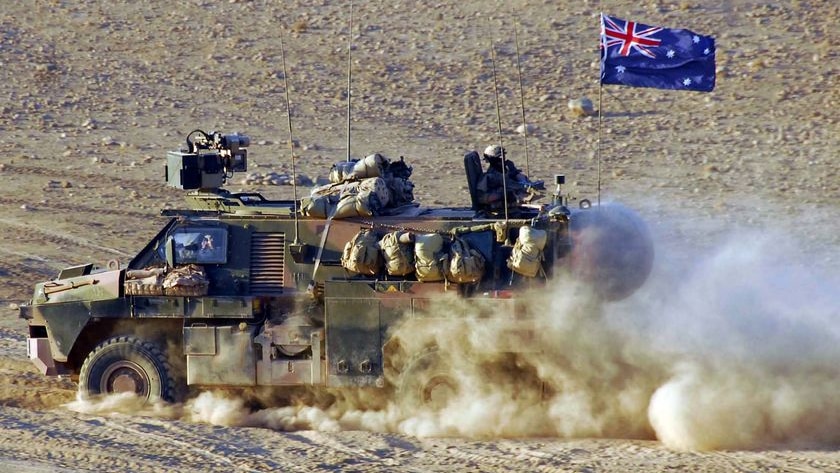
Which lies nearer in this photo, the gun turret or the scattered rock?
the gun turret

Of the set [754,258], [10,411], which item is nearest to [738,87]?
[754,258]

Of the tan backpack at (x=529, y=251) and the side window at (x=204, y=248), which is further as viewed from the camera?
the side window at (x=204, y=248)

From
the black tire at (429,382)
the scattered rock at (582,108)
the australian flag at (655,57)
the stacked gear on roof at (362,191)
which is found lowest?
the black tire at (429,382)

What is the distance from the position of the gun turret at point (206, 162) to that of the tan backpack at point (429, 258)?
283 centimetres

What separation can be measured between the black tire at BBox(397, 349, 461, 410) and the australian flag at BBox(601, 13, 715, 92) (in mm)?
3593

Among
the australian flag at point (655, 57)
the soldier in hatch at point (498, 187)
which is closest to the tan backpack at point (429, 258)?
the soldier in hatch at point (498, 187)

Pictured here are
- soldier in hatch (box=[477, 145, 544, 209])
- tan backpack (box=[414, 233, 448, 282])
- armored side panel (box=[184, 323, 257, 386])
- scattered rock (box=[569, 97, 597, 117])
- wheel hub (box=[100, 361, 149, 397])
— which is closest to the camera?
tan backpack (box=[414, 233, 448, 282])

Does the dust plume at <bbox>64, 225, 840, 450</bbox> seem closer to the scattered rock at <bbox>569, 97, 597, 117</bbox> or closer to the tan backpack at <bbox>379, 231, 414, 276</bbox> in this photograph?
the tan backpack at <bbox>379, 231, 414, 276</bbox>

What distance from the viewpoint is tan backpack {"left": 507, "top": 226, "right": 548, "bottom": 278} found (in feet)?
50.3

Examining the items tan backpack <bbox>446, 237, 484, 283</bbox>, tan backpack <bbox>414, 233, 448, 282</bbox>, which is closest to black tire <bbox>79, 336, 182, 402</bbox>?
tan backpack <bbox>414, 233, 448, 282</bbox>

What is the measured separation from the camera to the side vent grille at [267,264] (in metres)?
16.3

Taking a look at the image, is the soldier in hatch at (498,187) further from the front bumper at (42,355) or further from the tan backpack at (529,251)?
the front bumper at (42,355)

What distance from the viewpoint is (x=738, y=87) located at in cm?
3045

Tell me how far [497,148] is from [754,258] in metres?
3.15
